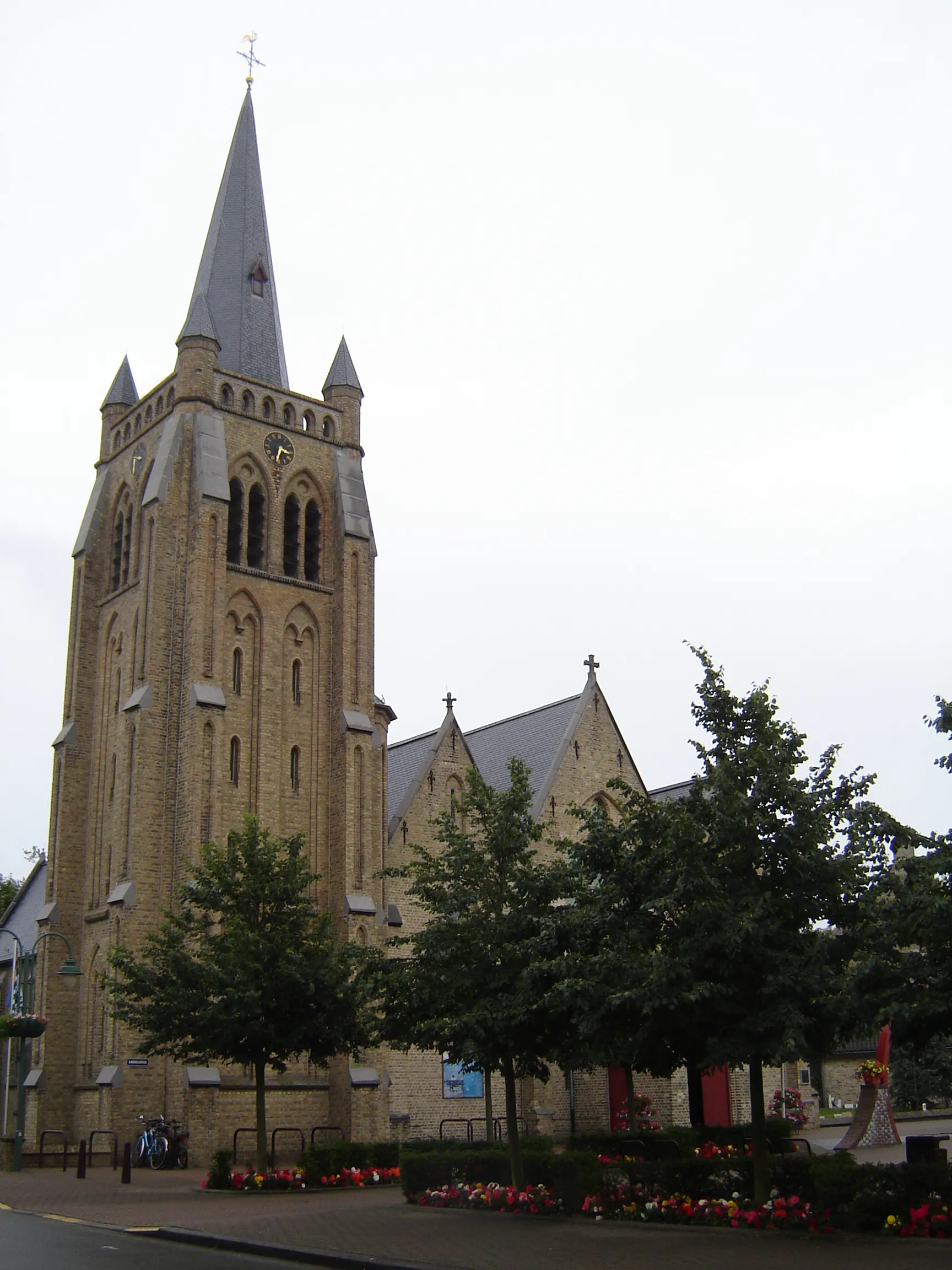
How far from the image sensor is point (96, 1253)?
610 inches

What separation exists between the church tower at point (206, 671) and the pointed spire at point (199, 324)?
70 millimetres

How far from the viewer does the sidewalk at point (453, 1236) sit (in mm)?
13992

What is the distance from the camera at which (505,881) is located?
21938 mm

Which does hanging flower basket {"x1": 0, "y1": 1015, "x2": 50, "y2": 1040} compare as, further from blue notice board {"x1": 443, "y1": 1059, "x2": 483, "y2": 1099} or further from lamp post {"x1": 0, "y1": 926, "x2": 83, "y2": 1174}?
blue notice board {"x1": 443, "y1": 1059, "x2": 483, "y2": 1099}

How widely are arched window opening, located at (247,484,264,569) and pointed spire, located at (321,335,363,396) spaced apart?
5.66m

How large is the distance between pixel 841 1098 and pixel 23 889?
3715 cm

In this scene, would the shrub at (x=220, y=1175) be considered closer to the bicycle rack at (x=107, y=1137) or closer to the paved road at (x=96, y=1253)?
the paved road at (x=96, y=1253)

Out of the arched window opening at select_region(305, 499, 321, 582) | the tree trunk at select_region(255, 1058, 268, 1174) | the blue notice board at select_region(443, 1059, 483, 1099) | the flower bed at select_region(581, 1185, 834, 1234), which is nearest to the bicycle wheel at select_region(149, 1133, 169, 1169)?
the tree trunk at select_region(255, 1058, 268, 1174)

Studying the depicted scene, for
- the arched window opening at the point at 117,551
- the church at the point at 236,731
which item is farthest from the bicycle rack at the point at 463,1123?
the arched window opening at the point at 117,551

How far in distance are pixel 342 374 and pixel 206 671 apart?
44.3 feet

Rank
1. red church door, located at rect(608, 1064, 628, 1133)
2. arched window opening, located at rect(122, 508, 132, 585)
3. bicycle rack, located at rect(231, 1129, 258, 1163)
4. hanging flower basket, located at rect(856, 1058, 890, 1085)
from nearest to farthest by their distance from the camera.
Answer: hanging flower basket, located at rect(856, 1058, 890, 1085)
bicycle rack, located at rect(231, 1129, 258, 1163)
red church door, located at rect(608, 1064, 628, 1133)
arched window opening, located at rect(122, 508, 132, 585)

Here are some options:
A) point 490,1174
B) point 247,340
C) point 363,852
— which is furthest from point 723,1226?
point 247,340

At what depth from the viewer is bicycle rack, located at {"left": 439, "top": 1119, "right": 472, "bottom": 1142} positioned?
35094 millimetres

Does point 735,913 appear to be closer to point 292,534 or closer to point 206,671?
point 206,671
